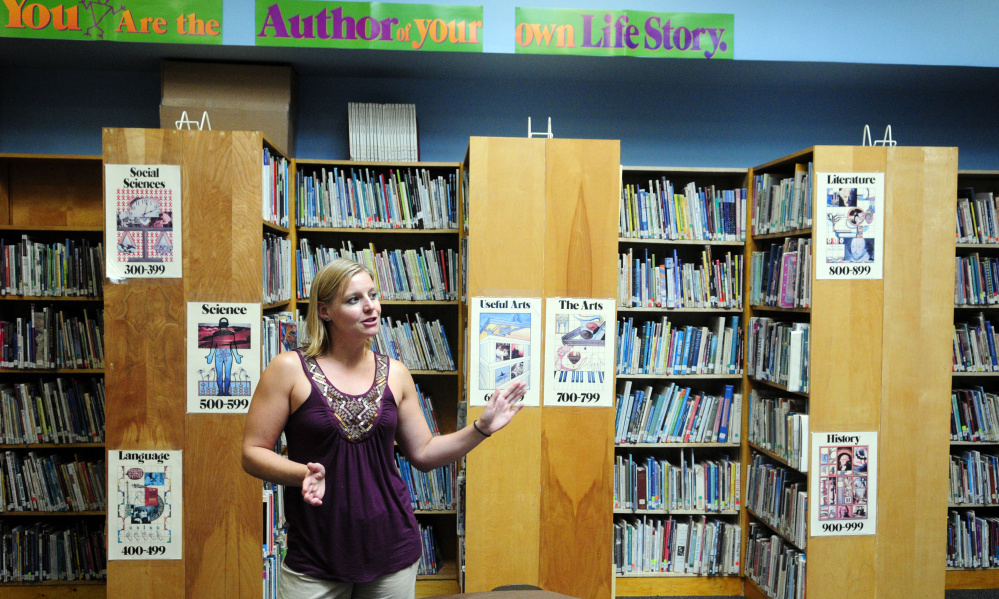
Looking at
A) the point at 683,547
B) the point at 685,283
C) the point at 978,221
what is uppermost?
the point at 978,221

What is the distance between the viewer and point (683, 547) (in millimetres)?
3596

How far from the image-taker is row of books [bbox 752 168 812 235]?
298 cm

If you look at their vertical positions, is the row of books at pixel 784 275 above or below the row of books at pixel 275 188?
below

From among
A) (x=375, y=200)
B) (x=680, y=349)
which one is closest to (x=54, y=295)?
(x=375, y=200)

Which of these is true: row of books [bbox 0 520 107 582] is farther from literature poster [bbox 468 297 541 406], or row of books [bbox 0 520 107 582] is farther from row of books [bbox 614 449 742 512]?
row of books [bbox 614 449 742 512]

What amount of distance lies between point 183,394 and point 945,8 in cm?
423

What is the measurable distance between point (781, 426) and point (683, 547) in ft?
3.23

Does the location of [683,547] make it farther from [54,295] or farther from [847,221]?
[54,295]

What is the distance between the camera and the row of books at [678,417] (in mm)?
3559

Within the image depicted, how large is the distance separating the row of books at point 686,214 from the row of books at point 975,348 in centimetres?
137

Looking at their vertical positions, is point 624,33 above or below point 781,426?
above

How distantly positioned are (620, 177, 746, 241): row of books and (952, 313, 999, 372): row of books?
1.37 m

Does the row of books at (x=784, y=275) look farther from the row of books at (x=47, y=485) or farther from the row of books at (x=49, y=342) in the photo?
the row of books at (x=47, y=485)

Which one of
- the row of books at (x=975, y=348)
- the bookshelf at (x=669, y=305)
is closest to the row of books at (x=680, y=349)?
the bookshelf at (x=669, y=305)
